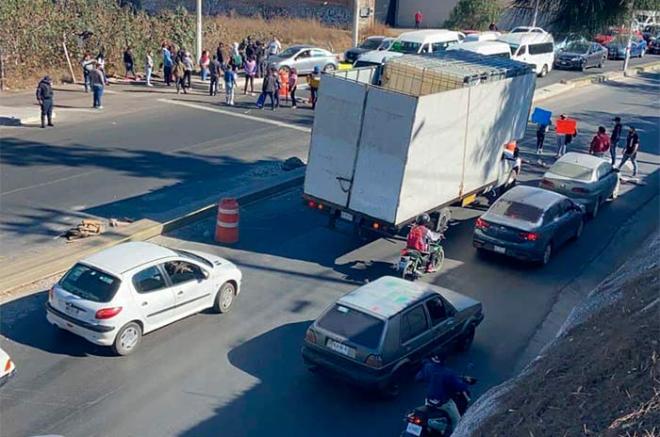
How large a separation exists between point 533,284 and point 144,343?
298 inches

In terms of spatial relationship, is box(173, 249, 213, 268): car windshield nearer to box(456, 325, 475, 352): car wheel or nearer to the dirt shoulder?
box(456, 325, 475, 352): car wheel

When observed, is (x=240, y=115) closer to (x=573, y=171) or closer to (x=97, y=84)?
(x=97, y=84)

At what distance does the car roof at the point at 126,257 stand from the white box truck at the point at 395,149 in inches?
172

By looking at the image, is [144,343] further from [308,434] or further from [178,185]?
[178,185]

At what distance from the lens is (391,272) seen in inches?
622

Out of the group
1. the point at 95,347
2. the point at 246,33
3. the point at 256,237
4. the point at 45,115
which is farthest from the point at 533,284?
the point at 246,33

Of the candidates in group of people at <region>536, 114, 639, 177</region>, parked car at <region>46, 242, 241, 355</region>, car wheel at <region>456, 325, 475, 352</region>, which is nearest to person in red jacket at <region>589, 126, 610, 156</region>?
group of people at <region>536, 114, 639, 177</region>

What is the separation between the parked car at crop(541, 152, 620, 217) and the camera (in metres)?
19.6

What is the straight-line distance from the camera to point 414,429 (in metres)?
9.41

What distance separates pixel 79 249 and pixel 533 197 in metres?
9.08

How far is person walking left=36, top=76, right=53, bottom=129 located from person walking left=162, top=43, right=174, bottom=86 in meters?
7.85

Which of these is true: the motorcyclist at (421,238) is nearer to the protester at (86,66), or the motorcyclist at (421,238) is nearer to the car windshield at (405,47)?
the protester at (86,66)

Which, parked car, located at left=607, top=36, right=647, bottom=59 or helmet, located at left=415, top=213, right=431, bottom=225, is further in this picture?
parked car, located at left=607, top=36, right=647, bottom=59

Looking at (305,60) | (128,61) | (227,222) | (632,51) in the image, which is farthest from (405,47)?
(227,222)
